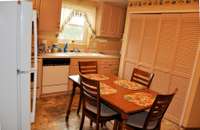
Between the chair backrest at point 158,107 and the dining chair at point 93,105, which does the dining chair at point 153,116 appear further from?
the dining chair at point 93,105

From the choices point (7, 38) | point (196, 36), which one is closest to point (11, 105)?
point (7, 38)

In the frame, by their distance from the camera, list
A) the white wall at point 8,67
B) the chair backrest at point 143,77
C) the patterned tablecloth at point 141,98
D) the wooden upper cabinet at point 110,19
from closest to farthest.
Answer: the white wall at point 8,67
the patterned tablecloth at point 141,98
the chair backrest at point 143,77
the wooden upper cabinet at point 110,19

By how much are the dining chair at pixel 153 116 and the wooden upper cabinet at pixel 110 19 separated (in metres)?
2.63

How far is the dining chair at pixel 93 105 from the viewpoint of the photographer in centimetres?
209

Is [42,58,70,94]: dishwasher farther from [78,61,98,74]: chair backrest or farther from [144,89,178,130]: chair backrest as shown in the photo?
[144,89,178,130]: chair backrest

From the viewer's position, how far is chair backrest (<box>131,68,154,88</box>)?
262 cm

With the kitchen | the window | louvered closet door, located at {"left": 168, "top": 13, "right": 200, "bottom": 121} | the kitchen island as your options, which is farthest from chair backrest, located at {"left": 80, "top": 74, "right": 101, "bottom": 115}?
the window

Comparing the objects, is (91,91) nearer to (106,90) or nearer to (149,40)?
(106,90)

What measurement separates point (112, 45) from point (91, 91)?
2.98 meters

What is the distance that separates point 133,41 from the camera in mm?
3951

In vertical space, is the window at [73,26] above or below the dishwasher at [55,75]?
above

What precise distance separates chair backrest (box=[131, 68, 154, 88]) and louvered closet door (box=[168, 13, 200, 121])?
70 centimetres

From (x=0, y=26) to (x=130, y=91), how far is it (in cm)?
159

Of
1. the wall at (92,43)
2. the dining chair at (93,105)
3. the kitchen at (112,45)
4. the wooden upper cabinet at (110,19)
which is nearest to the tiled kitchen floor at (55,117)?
the kitchen at (112,45)
